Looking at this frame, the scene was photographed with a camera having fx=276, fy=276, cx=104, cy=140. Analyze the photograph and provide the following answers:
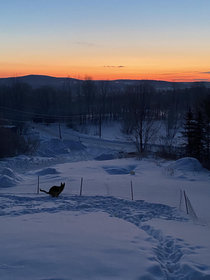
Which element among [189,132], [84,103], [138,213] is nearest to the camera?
[138,213]

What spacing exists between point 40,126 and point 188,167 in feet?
174

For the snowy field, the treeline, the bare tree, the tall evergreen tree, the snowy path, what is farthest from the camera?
the treeline

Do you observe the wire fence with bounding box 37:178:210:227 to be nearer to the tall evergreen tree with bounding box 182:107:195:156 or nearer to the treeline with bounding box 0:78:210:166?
the tall evergreen tree with bounding box 182:107:195:156

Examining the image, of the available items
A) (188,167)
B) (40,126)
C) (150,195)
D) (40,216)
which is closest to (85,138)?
(40,126)

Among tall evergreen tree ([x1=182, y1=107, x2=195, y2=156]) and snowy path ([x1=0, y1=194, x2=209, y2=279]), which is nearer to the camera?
snowy path ([x1=0, y1=194, x2=209, y2=279])

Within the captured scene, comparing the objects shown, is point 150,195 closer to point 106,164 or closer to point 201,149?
point 106,164

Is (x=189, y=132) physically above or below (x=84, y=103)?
below

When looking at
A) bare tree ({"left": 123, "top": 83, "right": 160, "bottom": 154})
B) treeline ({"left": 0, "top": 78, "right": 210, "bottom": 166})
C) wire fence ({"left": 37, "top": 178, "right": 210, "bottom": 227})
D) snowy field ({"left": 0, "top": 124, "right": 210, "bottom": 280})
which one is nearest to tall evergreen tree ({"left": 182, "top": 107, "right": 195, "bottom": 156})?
bare tree ({"left": 123, "top": 83, "right": 160, "bottom": 154})

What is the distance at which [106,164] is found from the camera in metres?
25.3

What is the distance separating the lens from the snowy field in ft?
18.4

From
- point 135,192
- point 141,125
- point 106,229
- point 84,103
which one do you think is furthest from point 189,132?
point 84,103

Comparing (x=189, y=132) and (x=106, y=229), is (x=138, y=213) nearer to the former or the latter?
(x=106, y=229)

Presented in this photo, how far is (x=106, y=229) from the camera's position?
8648 mm

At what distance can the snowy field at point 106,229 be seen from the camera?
560 centimetres
